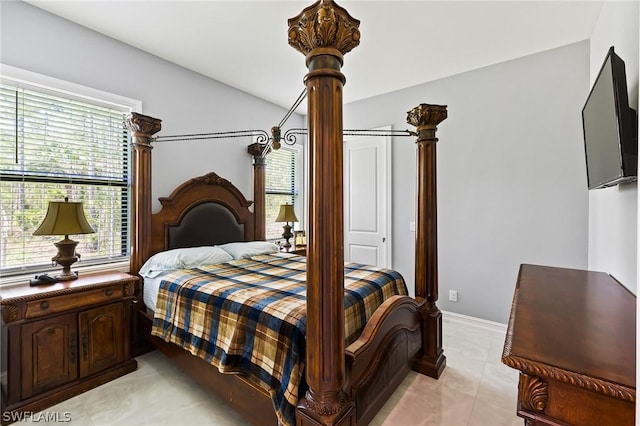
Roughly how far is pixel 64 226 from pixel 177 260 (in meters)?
0.81

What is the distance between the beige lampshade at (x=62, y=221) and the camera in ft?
6.67

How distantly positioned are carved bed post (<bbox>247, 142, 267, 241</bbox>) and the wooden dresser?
10.3ft

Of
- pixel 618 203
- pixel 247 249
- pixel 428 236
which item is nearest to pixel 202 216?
A: pixel 247 249

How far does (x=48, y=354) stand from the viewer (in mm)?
1925

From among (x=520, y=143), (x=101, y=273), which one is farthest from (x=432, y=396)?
(x=101, y=273)

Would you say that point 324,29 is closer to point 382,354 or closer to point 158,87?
point 382,354

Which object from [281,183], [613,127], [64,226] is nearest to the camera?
[613,127]

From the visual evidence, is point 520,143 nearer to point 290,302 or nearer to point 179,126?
point 290,302

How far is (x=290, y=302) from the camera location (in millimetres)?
1737

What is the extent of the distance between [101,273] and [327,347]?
229 cm

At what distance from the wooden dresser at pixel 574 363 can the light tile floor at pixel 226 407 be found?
112cm

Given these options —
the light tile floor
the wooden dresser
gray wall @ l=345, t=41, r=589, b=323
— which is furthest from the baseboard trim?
the wooden dresser

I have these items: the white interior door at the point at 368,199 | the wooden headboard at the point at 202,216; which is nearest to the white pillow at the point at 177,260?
the wooden headboard at the point at 202,216

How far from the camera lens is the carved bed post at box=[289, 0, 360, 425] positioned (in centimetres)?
121
